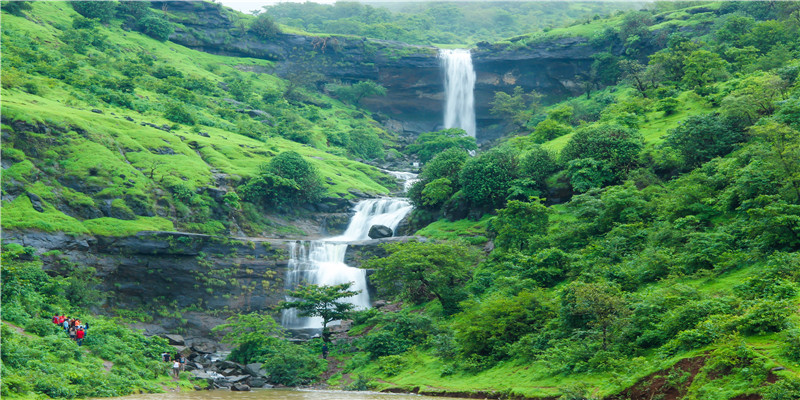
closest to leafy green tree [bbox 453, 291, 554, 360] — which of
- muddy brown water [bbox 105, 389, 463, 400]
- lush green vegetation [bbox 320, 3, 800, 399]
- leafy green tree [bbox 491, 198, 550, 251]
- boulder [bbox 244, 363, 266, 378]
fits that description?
lush green vegetation [bbox 320, 3, 800, 399]

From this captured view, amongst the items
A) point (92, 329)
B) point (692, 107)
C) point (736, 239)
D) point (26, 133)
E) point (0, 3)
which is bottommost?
point (92, 329)

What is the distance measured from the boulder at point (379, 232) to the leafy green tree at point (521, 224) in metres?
13.3

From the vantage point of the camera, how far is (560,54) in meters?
79.2

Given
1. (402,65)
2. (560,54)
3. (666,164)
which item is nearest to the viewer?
(666,164)

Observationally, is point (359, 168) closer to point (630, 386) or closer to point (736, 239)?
point (736, 239)

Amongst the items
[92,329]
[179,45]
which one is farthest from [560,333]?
[179,45]

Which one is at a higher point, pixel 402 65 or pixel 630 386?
pixel 402 65

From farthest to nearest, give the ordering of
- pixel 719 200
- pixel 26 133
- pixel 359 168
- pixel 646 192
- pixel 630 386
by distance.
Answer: pixel 359 168
pixel 26 133
pixel 646 192
pixel 719 200
pixel 630 386

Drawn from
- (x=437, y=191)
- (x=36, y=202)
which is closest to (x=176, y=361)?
(x=36, y=202)

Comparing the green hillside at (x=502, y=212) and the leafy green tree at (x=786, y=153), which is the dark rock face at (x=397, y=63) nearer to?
the green hillside at (x=502, y=212)

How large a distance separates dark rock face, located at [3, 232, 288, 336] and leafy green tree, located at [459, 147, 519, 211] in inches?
567

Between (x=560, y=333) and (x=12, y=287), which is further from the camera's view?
(x=12, y=287)

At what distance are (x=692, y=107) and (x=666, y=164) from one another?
1075cm

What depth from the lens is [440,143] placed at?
6856 centimetres
